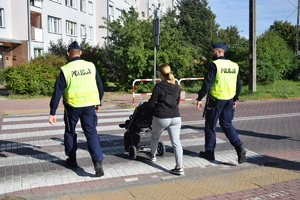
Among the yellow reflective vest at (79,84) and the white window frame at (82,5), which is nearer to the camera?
the yellow reflective vest at (79,84)

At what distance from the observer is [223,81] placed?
5531 mm

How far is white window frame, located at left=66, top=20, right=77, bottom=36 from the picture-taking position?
34875mm

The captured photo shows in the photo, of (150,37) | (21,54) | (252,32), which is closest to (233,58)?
(252,32)

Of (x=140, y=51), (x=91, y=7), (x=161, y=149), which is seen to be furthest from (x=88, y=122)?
(x=91, y=7)

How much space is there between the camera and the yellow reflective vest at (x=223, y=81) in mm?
5506

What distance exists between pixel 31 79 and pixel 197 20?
43.2 m

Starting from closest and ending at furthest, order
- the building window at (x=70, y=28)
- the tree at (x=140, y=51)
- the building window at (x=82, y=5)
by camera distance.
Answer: the tree at (x=140, y=51) < the building window at (x=70, y=28) < the building window at (x=82, y=5)

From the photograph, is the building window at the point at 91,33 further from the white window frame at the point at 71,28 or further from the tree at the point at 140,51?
the tree at the point at 140,51

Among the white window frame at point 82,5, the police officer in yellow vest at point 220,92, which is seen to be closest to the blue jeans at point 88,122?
the police officer in yellow vest at point 220,92

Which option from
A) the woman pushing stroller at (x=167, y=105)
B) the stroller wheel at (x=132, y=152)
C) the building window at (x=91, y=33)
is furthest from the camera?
the building window at (x=91, y=33)

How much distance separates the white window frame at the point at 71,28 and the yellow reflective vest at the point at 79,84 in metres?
31.4

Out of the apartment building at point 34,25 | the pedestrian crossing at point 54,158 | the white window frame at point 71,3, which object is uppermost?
the white window frame at point 71,3

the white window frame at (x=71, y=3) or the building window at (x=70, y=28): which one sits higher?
the white window frame at (x=71, y=3)

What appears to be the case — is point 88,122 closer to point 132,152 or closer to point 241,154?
point 132,152
